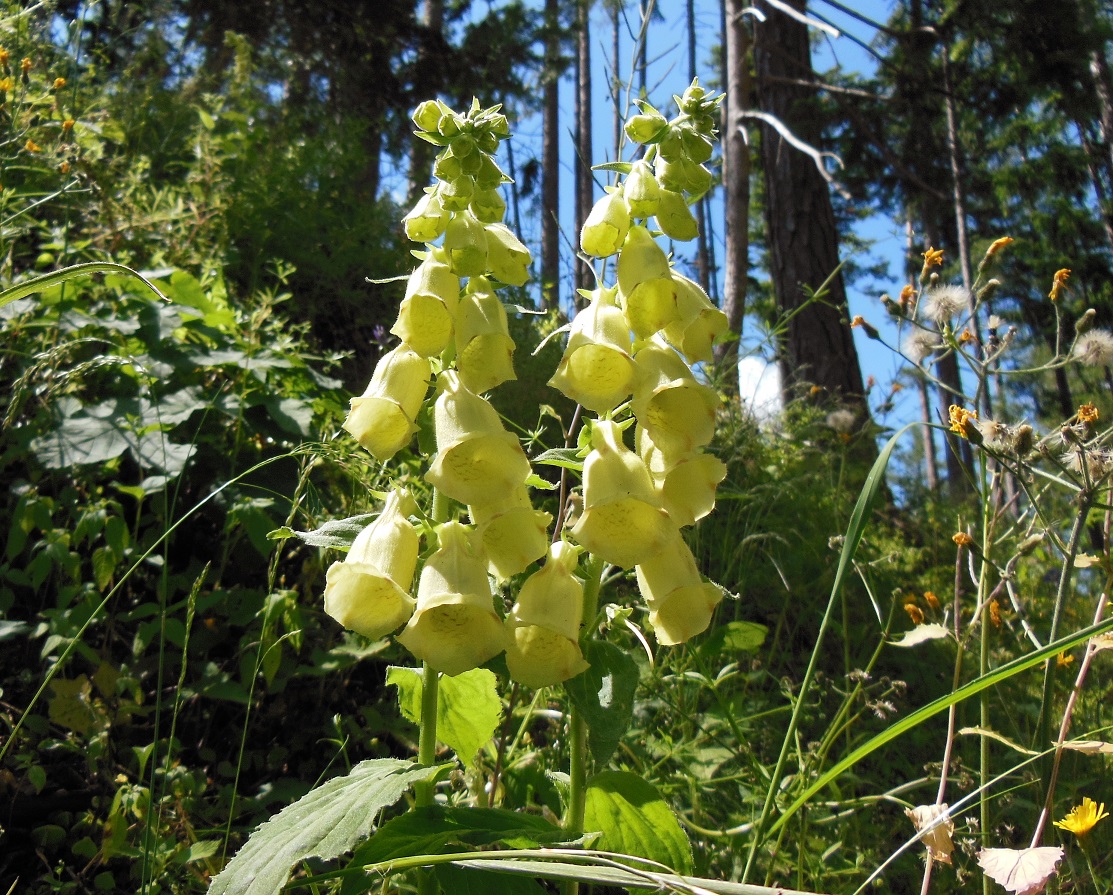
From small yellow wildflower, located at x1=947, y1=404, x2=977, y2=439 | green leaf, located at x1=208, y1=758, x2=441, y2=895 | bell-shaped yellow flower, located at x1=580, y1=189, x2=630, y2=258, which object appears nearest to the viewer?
green leaf, located at x1=208, y1=758, x2=441, y2=895

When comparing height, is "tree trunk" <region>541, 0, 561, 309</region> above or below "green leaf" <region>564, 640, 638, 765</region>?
above

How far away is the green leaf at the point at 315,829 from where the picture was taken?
791mm

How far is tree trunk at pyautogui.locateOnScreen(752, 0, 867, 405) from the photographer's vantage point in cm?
499

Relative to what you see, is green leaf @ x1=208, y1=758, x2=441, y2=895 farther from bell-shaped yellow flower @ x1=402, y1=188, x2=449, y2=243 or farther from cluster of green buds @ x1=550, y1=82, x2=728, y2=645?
bell-shaped yellow flower @ x1=402, y1=188, x2=449, y2=243

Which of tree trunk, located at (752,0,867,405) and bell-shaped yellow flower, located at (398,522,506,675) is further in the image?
tree trunk, located at (752,0,867,405)

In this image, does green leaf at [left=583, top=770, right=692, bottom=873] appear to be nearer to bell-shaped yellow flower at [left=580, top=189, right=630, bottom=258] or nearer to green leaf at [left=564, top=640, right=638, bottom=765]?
green leaf at [left=564, top=640, right=638, bottom=765]

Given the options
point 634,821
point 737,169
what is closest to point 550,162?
point 737,169

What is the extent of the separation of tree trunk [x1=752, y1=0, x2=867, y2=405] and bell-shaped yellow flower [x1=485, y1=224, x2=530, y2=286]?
11.0 ft

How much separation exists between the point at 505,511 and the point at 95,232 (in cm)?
273

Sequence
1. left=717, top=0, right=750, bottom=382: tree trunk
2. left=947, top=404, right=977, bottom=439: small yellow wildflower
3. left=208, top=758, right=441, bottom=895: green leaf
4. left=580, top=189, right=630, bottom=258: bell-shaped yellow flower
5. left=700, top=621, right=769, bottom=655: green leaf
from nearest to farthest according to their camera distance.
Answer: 1. left=208, top=758, right=441, bottom=895: green leaf
2. left=580, top=189, right=630, bottom=258: bell-shaped yellow flower
3. left=947, top=404, right=977, bottom=439: small yellow wildflower
4. left=700, top=621, right=769, bottom=655: green leaf
5. left=717, top=0, right=750, bottom=382: tree trunk

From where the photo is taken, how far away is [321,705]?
1883 mm

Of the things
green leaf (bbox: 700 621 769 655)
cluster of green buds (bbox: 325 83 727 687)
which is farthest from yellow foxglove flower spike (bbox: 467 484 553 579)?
green leaf (bbox: 700 621 769 655)

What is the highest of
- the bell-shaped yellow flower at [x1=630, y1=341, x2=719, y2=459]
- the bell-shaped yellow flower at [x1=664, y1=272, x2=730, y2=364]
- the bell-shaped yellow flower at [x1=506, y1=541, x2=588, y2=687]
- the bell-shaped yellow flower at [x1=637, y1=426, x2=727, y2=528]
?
the bell-shaped yellow flower at [x1=664, y1=272, x2=730, y2=364]

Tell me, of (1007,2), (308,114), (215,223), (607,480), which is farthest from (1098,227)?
(607,480)
